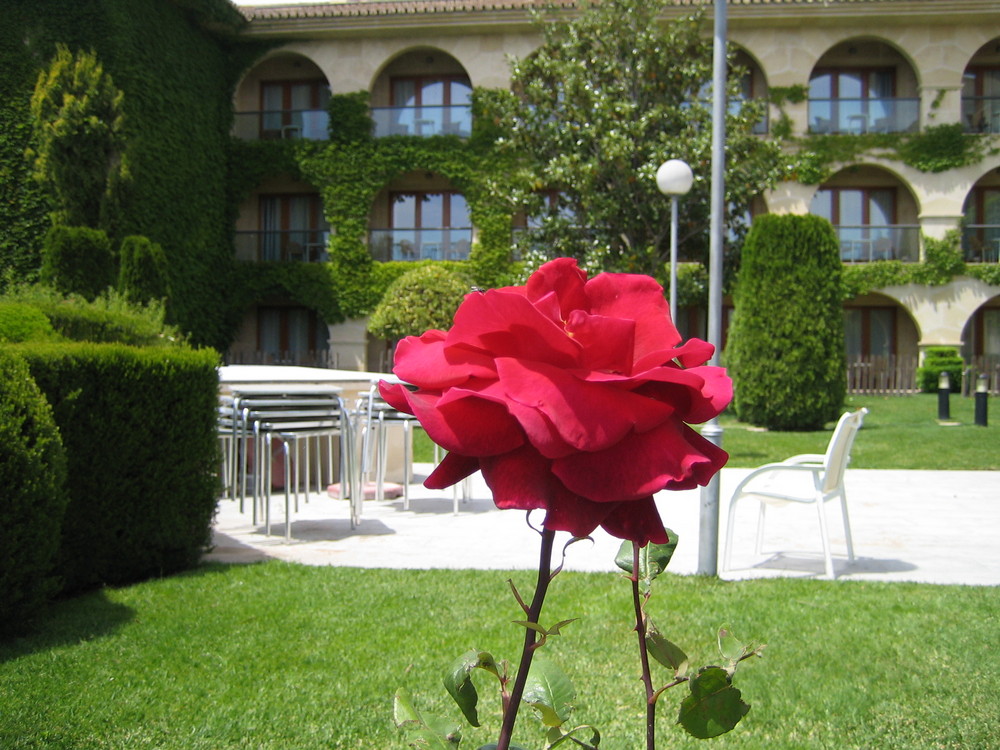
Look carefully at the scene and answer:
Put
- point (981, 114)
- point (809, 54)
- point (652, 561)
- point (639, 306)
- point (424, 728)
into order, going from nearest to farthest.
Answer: point (639, 306), point (424, 728), point (652, 561), point (809, 54), point (981, 114)

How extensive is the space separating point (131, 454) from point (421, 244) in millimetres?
19170

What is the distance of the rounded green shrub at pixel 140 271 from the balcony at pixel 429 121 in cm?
1094

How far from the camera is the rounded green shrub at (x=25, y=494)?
3.14m

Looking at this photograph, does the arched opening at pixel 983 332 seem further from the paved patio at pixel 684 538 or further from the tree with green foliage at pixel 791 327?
the paved patio at pixel 684 538

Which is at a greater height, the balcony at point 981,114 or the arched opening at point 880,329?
the balcony at point 981,114

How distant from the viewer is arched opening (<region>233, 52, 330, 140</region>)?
23.8 metres

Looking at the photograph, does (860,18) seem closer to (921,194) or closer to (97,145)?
(921,194)

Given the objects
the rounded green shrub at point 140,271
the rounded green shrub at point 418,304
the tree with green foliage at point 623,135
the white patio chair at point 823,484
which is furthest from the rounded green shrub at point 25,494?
the rounded green shrub at point 418,304

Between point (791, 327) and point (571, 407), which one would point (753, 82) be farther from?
point (571, 407)

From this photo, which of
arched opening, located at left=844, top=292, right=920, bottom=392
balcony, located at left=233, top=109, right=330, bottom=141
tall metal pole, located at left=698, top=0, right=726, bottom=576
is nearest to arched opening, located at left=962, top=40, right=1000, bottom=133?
arched opening, located at left=844, top=292, right=920, bottom=392

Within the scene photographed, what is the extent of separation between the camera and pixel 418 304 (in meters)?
18.3

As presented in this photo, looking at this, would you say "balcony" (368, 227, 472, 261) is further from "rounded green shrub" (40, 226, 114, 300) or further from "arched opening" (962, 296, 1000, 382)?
"arched opening" (962, 296, 1000, 382)

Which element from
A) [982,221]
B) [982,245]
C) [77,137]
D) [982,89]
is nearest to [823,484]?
[77,137]

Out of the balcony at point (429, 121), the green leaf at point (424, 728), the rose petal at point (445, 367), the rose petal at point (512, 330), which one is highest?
the balcony at point (429, 121)
